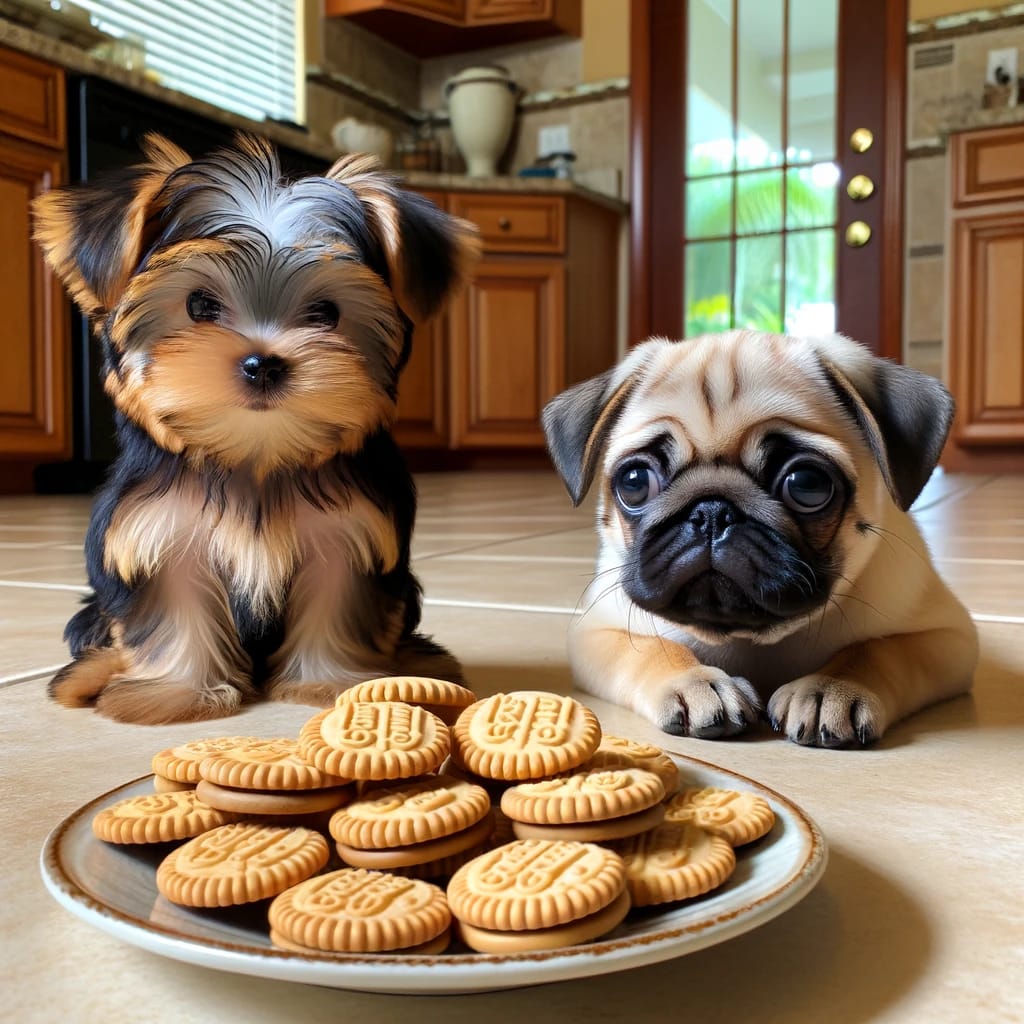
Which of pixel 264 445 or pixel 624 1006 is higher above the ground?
pixel 264 445

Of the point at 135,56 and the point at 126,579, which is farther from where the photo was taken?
the point at 135,56

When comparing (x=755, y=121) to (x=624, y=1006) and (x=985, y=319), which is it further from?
(x=624, y=1006)

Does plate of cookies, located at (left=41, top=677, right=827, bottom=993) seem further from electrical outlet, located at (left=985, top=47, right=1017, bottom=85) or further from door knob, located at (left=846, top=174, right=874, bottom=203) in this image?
electrical outlet, located at (left=985, top=47, right=1017, bottom=85)

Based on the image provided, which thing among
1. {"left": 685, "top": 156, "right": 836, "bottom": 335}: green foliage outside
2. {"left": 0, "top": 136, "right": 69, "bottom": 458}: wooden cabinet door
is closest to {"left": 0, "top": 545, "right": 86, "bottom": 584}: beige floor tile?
{"left": 0, "top": 136, "right": 69, "bottom": 458}: wooden cabinet door

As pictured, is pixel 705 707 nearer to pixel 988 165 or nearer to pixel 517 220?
pixel 988 165

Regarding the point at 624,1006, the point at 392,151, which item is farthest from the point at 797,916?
the point at 392,151

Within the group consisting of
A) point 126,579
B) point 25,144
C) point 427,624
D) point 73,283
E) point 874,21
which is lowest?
point 427,624

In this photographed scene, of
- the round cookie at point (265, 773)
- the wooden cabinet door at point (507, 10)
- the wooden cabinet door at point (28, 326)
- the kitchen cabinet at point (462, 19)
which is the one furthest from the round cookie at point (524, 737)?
the wooden cabinet door at point (507, 10)
